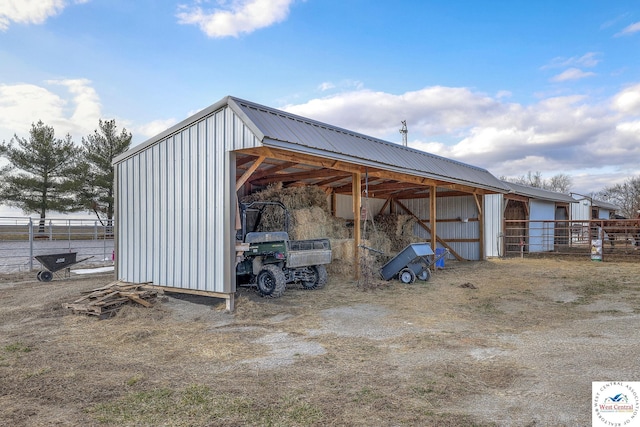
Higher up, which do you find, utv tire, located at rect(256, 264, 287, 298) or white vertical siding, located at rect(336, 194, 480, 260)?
white vertical siding, located at rect(336, 194, 480, 260)

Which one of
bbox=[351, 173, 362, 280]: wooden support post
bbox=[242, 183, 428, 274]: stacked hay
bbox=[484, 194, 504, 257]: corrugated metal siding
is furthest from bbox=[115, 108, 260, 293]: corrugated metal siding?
bbox=[484, 194, 504, 257]: corrugated metal siding

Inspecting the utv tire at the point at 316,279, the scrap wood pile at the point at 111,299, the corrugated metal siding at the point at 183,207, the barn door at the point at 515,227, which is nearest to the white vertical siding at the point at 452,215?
the barn door at the point at 515,227

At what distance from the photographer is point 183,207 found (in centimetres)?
844

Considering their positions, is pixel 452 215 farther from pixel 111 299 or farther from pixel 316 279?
pixel 111 299

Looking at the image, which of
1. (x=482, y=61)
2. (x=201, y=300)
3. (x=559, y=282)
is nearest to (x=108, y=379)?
→ (x=201, y=300)

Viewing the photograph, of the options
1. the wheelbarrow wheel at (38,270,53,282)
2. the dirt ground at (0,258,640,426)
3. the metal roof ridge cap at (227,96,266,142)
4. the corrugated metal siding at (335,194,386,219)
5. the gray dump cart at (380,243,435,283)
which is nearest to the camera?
the dirt ground at (0,258,640,426)

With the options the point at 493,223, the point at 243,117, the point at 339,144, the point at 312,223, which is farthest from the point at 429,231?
the point at 243,117

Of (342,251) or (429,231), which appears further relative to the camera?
(429,231)

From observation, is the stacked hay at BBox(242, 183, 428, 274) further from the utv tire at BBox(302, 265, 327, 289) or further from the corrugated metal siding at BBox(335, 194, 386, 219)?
the corrugated metal siding at BBox(335, 194, 386, 219)

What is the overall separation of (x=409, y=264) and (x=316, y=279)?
2.56 m

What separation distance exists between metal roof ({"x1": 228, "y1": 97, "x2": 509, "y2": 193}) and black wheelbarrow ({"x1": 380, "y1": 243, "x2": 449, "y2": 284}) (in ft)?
7.02

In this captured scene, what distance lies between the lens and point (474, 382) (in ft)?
13.5

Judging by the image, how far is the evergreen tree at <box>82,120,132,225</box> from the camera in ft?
95.1

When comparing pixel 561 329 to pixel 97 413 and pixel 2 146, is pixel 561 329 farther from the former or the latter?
pixel 2 146
